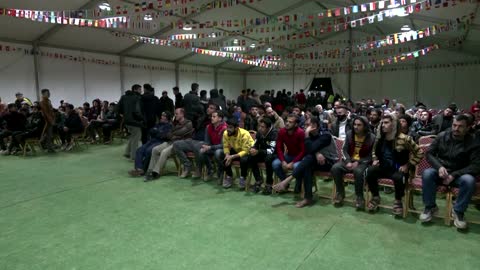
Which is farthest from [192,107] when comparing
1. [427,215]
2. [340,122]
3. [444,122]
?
[427,215]

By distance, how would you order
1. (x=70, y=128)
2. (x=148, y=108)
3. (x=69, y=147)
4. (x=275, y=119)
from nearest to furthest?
(x=275, y=119) → (x=148, y=108) → (x=70, y=128) → (x=69, y=147)

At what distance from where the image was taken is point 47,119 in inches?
312

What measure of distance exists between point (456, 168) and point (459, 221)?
21.7 inches

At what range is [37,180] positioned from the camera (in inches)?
218

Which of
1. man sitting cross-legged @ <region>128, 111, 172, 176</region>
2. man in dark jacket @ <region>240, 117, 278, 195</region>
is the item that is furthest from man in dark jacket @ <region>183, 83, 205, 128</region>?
man in dark jacket @ <region>240, 117, 278, 195</region>

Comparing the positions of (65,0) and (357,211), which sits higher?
(65,0)

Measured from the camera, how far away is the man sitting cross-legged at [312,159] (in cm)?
431

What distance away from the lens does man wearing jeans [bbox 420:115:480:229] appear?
3.38 meters

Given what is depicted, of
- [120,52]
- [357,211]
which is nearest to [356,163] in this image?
[357,211]

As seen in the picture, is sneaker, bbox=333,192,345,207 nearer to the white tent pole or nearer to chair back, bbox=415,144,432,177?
chair back, bbox=415,144,432,177

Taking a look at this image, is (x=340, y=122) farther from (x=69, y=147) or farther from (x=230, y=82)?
(x=230, y=82)

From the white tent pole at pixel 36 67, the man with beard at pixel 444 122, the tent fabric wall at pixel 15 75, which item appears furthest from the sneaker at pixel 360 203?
the white tent pole at pixel 36 67

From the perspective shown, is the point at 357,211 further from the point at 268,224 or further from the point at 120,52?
the point at 120,52

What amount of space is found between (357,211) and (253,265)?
70.8 inches
